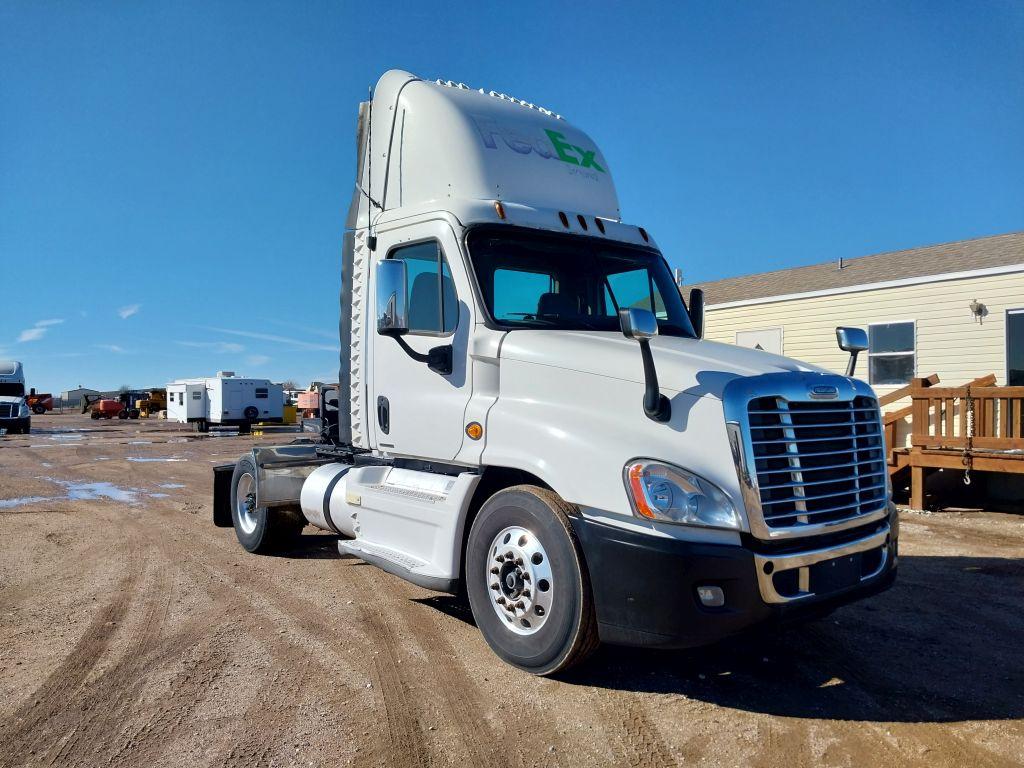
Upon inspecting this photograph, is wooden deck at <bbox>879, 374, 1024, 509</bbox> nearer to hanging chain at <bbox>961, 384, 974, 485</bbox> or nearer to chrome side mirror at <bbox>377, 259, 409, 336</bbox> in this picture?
hanging chain at <bbox>961, 384, 974, 485</bbox>

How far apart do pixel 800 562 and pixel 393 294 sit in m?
2.91

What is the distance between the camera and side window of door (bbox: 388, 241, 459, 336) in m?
5.03

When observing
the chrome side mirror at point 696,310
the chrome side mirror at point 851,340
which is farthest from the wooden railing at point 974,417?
the chrome side mirror at point 696,310

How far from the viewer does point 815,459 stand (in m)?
3.96

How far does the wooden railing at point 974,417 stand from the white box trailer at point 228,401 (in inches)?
1117

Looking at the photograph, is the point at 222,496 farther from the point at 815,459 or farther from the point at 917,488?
the point at 917,488

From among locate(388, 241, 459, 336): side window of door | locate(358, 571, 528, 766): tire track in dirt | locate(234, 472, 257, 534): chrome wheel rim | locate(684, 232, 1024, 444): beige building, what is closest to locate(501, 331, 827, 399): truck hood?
locate(388, 241, 459, 336): side window of door

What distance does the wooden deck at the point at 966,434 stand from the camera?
9.80 meters

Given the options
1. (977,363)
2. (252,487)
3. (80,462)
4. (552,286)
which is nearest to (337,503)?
(252,487)

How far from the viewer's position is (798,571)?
12.3 ft

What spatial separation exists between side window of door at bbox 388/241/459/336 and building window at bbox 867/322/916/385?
9.84 meters

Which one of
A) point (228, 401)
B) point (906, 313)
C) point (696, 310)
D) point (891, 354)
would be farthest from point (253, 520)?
point (228, 401)

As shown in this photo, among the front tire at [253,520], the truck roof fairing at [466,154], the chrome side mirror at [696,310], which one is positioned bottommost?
the front tire at [253,520]

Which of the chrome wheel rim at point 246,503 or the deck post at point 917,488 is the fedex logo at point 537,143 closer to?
the chrome wheel rim at point 246,503
